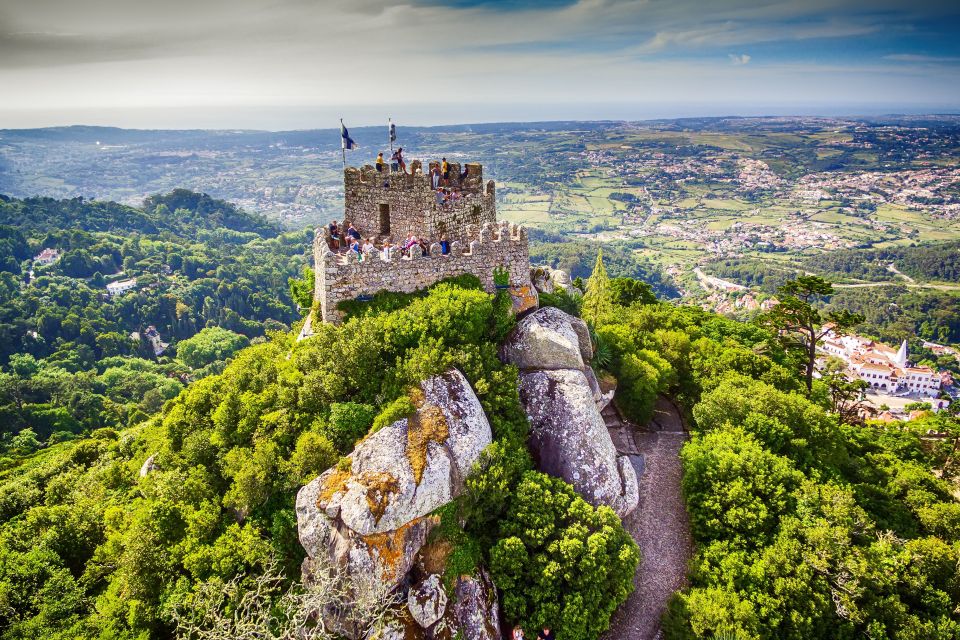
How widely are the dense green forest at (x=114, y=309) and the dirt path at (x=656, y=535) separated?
66065 mm

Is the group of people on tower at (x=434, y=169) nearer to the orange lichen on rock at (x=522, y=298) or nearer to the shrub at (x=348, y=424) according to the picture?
the orange lichen on rock at (x=522, y=298)

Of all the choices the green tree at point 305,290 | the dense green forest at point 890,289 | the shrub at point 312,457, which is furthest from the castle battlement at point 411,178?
the dense green forest at point 890,289

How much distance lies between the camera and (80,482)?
85.9ft

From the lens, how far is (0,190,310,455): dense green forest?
7338 centimetres

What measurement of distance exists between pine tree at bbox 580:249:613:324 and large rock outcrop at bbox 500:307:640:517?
10.3m

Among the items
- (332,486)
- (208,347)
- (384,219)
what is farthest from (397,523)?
(208,347)

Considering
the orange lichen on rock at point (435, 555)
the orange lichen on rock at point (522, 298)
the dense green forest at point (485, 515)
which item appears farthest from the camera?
the orange lichen on rock at point (522, 298)

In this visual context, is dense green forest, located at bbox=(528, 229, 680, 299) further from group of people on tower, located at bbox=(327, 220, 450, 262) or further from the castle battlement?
group of people on tower, located at bbox=(327, 220, 450, 262)

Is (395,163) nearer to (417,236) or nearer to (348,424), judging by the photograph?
(417,236)

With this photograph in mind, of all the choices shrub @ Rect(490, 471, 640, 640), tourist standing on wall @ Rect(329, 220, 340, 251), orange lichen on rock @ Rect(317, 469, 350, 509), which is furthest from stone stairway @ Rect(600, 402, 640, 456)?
tourist standing on wall @ Rect(329, 220, 340, 251)

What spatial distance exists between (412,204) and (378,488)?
14.3 m

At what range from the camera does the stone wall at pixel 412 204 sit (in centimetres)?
2511

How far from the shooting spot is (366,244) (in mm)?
24109

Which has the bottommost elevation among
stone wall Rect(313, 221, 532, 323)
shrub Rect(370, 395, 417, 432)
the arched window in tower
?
shrub Rect(370, 395, 417, 432)
